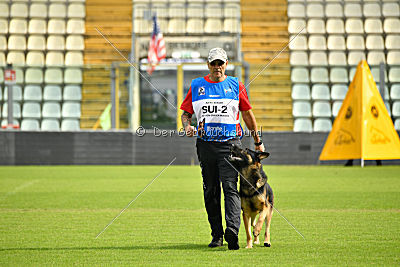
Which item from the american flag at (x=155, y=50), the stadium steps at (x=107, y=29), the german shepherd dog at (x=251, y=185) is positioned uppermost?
the stadium steps at (x=107, y=29)

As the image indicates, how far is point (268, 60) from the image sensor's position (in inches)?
909

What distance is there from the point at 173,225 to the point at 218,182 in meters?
1.53

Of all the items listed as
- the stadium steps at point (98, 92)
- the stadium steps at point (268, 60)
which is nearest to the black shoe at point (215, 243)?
the stadium steps at point (98, 92)

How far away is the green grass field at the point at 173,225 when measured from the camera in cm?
517

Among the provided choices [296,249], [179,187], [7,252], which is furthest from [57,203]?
[296,249]

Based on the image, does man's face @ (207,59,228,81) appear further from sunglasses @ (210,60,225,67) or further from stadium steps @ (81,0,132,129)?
stadium steps @ (81,0,132,129)

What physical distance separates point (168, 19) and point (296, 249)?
19.4 meters

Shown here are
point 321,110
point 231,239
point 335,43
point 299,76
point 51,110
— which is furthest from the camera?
point 335,43

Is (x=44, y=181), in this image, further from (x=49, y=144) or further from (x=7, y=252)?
(x=7, y=252)

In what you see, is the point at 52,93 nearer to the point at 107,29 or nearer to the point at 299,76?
the point at 107,29

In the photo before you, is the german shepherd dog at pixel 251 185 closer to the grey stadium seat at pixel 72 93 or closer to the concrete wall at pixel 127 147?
the concrete wall at pixel 127 147

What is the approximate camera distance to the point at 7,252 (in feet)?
17.8

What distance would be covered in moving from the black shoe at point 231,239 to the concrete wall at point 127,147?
13963mm

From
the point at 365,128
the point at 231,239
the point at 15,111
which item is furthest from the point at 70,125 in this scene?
the point at 231,239
